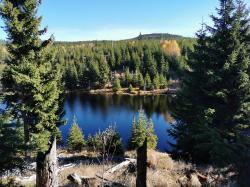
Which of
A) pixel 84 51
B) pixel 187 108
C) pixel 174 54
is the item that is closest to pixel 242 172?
pixel 187 108

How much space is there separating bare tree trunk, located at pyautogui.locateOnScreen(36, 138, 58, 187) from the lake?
2959 centimetres

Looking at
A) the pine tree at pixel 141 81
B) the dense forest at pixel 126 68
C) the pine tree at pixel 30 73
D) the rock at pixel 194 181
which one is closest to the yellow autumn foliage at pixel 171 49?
the dense forest at pixel 126 68

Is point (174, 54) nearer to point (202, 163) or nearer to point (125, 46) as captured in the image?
point (125, 46)

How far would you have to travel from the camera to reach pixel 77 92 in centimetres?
10562

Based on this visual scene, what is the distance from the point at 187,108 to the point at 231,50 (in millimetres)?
4077

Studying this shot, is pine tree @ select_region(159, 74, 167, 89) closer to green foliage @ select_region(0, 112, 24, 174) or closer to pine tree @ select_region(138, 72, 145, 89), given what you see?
pine tree @ select_region(138, 72, 145, 89)

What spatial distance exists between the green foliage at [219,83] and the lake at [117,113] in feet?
65.5

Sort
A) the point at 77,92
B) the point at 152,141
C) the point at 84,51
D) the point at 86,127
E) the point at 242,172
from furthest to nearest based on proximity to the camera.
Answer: the point at 84,51 → the point at 77,92 → the point at 86,127 → the point at 152,141 → the point at 242,172

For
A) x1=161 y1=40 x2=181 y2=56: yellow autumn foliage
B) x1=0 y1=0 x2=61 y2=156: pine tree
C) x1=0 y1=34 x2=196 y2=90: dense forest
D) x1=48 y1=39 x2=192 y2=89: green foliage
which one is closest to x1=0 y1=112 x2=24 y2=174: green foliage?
x1=0 y1=0 x2=61 y2=156: pine tree

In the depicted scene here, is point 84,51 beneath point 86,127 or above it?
above

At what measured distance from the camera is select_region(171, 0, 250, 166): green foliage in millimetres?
17031

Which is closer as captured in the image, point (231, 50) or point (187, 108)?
point (231, 50)

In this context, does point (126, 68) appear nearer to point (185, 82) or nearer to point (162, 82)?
point (162, 82)

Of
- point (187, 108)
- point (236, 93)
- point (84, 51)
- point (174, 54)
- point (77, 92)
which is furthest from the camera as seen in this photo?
point (84, 51)
